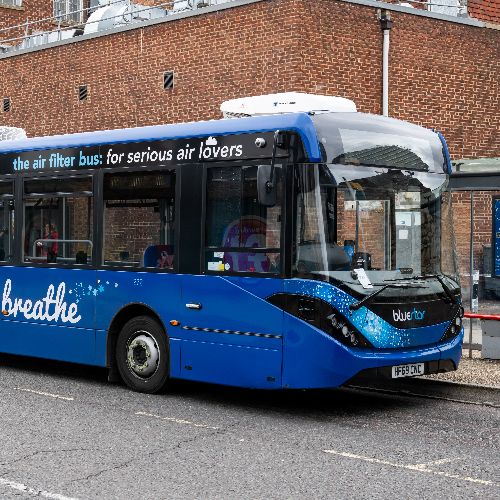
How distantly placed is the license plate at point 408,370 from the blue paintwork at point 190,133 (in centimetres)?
214

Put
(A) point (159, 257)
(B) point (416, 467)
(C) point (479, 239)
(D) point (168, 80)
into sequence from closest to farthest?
1. (B) point (416, 467)
2. (A) point (159, 257)
3. (C) point (479, 239)
4. (D) point (168, 80)

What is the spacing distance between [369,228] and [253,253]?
3.75 ft

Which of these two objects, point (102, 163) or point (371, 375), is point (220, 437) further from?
point (102, 163)

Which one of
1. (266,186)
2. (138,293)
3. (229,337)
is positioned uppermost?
(266,186)

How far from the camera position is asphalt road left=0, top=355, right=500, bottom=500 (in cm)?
570

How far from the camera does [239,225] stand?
8234 mm

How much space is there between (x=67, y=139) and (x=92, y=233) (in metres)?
1.28

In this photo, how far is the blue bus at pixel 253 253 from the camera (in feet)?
25.7

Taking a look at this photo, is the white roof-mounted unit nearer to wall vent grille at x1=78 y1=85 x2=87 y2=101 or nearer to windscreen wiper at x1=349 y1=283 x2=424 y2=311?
windscreen wiper at x1=349 y1=283 x2=424 y2=311

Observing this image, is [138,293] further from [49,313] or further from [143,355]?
[49,313]

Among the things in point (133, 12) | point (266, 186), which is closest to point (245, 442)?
point (266, 186)

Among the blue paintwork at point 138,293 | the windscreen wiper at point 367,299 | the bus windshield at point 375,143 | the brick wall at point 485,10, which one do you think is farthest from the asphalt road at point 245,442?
the brick wall at point 485,10

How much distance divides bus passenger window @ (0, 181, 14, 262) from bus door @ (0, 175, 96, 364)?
0.09 feet

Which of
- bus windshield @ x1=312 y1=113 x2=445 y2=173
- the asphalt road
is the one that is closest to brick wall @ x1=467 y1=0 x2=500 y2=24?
bus windshield @ x1=312 y1=113 x2=445 y2=173
